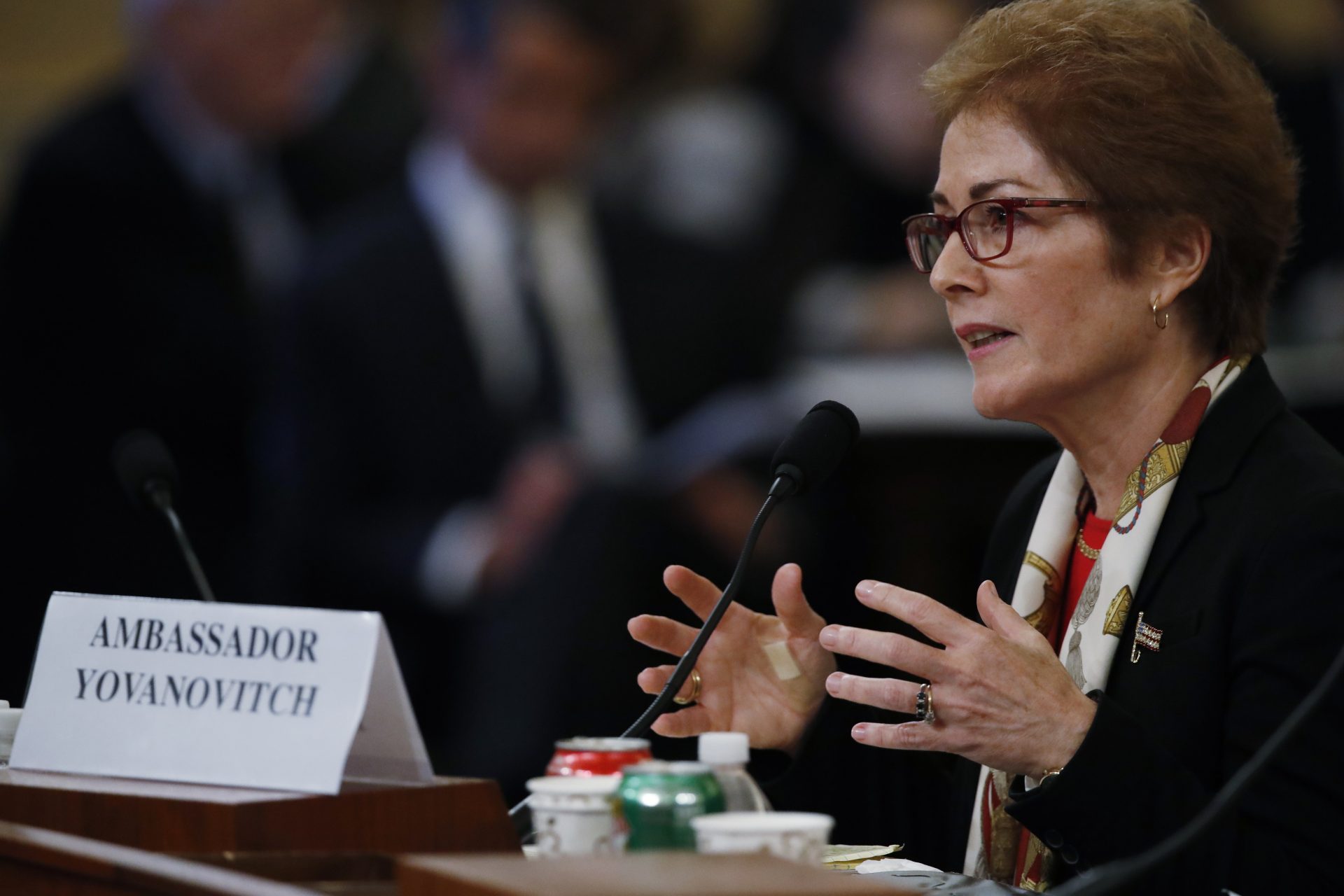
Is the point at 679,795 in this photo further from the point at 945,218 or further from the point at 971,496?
the point at 971,496

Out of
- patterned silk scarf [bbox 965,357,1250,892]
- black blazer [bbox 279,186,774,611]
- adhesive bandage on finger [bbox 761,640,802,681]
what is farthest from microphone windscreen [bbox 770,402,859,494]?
black blazer [bbox 279,186,774,611]

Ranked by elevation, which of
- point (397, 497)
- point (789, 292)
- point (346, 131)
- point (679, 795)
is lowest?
point (679, 795)

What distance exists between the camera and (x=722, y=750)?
3.71ft

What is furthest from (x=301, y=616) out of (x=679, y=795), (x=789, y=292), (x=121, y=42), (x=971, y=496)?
(x=121, y=42)

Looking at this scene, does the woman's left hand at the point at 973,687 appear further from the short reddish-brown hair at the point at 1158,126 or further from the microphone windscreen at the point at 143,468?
the microphone windscreen at the point at 143,468

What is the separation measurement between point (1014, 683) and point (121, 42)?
3.54 metres

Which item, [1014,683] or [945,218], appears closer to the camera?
[1014,683]

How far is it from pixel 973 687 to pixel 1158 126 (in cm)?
71

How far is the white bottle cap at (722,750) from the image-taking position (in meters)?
1.13

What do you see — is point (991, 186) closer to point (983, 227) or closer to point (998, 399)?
point (983, 227)

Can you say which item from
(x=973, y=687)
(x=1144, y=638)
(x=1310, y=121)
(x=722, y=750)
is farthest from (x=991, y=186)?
(x=1310, y=121)

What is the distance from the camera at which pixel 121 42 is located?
426 centimetres

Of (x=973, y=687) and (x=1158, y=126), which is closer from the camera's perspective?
(x=973, y=687)

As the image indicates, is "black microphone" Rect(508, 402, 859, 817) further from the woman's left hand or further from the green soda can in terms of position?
the green soda can
